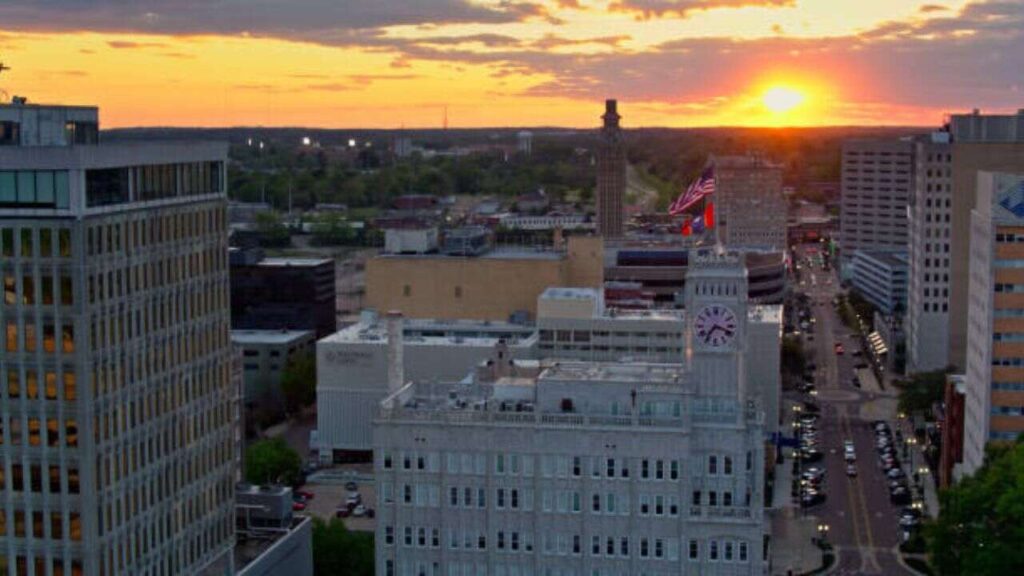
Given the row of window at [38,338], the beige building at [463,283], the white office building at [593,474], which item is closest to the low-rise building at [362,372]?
the beige building at [463,283]

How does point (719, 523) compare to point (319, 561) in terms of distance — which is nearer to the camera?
point (719, 523)

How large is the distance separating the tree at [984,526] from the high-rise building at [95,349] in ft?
149

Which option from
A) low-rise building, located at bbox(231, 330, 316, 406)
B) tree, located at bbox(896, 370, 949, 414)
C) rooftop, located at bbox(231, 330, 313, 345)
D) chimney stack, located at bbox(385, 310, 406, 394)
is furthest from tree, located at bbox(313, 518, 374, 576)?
tree, located at bbox(896, 370, 949, 414)

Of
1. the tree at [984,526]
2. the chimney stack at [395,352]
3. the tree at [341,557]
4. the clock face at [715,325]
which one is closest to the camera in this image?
the tree at [984,526]

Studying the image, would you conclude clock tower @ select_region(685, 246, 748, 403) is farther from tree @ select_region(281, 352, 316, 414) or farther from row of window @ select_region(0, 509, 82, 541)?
tree @ select_region(281, 352, 316, 414)

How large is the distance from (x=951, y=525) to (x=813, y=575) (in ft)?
79.8

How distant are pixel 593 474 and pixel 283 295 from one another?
119 meters

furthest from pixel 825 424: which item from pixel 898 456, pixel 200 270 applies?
pixel 200 270

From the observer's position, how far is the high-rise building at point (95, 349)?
6247 centimetres

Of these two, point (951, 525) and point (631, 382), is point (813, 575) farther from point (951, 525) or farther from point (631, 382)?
point (631, 382)

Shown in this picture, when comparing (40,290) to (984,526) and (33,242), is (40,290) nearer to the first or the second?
(33,242)

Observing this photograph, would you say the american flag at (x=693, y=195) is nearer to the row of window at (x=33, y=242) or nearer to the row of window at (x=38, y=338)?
the row of window at (x=33, y=242)

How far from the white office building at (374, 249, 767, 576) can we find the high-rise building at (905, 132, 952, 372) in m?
112

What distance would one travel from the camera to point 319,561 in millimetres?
94875
